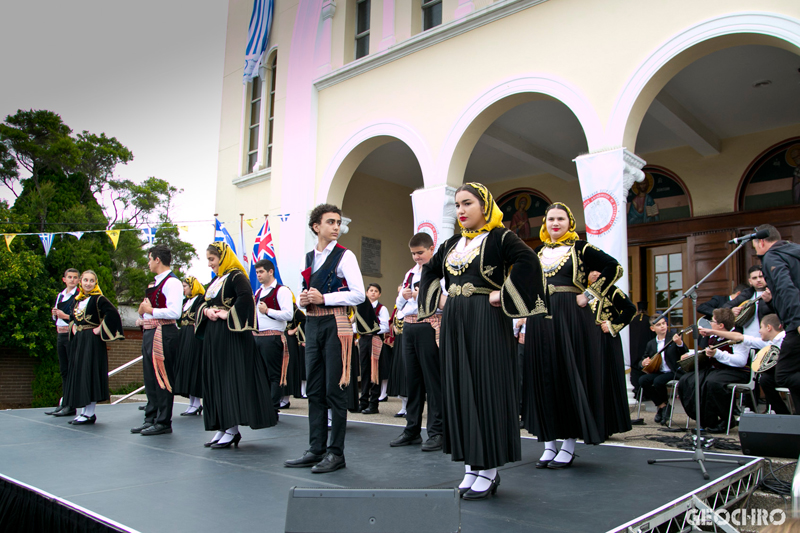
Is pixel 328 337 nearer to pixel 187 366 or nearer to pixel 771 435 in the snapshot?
pixel 771 435

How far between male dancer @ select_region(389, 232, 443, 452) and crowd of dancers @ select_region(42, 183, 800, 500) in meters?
0.01

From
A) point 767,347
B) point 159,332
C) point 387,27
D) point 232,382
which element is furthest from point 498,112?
point 232,382

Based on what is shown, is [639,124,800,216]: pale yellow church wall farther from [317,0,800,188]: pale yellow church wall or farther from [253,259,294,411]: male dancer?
[253,259,294,411]: male dancer

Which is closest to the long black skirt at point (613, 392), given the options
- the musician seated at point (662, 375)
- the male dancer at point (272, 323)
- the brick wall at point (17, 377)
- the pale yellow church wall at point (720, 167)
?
the musician seated at point (662, 375)

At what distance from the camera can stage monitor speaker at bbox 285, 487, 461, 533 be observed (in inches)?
79.4

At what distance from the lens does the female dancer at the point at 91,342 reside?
6.61 meters

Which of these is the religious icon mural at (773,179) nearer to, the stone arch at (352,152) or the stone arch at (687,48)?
the stone arch at (687,48)

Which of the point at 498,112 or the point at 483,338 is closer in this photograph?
the point at 483,338

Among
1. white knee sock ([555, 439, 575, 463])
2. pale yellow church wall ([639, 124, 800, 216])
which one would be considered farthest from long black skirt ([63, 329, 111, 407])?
pale yellow church wall ([639, 124, 800, 216])

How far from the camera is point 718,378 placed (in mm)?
5539

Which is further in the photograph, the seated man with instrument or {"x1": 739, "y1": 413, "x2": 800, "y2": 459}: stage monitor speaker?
the seated man with instrument

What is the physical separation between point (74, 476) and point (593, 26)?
7991 mm

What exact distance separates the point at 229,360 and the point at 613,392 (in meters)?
3.10

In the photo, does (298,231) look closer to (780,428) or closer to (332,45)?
(332,45)
